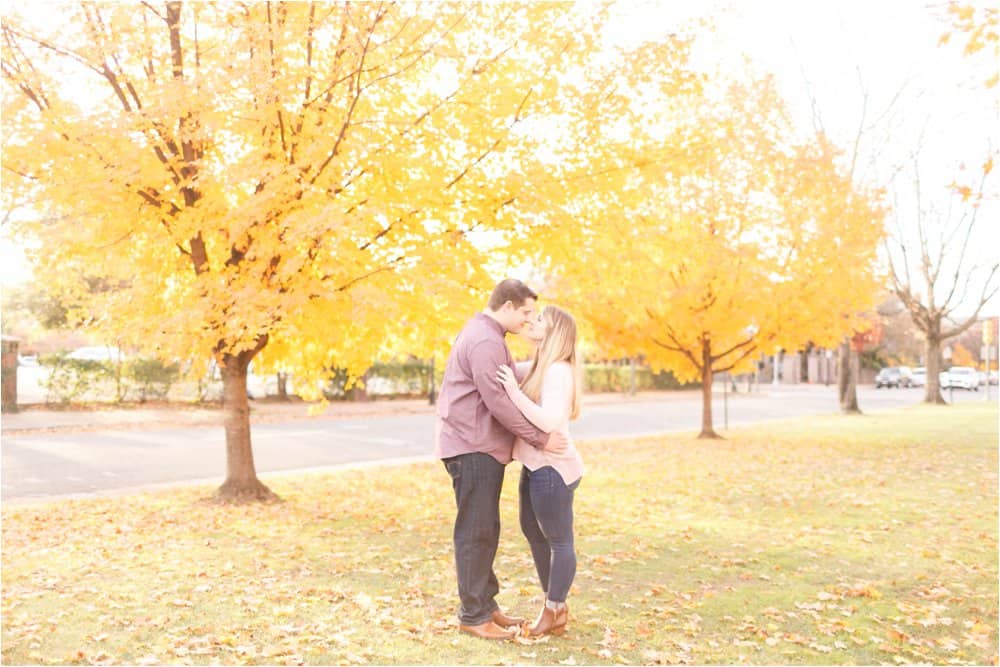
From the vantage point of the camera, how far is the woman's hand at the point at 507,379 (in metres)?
4.82

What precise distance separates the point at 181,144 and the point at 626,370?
120 ft

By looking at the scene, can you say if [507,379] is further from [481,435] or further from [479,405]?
[481,435]

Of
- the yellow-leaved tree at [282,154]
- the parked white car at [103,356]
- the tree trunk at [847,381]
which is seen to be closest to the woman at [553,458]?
the yellow-leaved tree at [282,154]

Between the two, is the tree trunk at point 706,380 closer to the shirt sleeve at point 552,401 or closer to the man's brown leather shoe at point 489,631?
the shirt sleeve at point 552,401

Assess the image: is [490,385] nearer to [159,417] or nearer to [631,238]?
[631,238]

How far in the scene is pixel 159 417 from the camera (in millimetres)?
22875

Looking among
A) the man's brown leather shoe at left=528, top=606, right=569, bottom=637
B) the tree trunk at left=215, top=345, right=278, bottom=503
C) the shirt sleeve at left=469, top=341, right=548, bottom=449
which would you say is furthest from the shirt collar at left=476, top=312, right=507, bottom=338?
the tree trunk at left=215, top=345, right=278, bottom=503

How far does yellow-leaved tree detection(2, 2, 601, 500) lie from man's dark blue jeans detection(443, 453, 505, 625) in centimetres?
340

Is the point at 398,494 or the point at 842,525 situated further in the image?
the point at 398,494

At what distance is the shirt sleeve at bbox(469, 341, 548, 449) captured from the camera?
4773 millimetres

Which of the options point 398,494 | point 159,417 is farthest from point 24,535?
point 159,417

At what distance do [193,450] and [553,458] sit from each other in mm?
12488

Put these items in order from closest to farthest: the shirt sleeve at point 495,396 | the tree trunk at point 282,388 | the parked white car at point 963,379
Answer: the shirt sleeve at point 495,396 → the tree trunk at point 282,388 → the parked white car at point 963,379

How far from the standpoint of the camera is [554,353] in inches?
199
